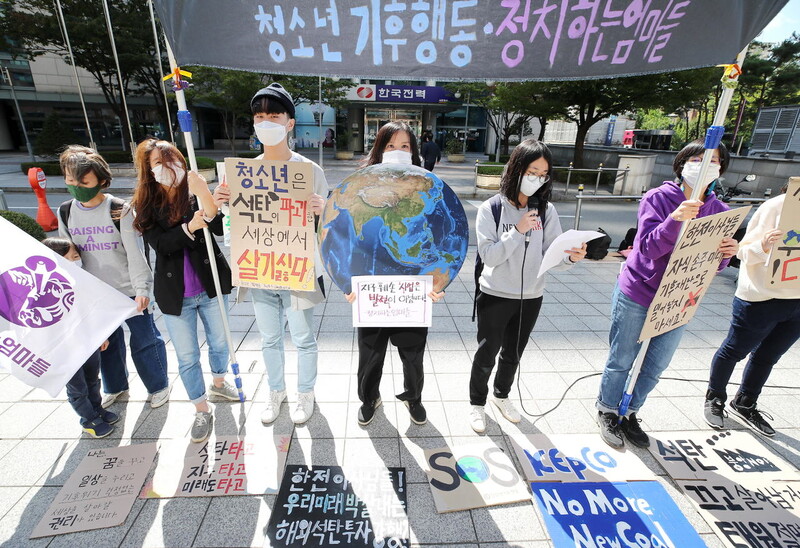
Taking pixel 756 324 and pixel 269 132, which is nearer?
pixel 269 132

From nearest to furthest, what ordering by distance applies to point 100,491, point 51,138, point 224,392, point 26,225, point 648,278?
point 100,491
point 648,278
point 224,392
point 26,225
point 51,138

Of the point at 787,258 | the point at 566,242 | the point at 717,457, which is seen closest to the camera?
the point at 566,242

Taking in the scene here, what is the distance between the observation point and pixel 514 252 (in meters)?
2.55

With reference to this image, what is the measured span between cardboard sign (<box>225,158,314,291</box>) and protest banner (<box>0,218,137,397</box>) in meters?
0.93

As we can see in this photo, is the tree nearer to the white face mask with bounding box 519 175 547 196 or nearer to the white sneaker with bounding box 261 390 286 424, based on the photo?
the white sneaker with bounding box 261 390 286 424

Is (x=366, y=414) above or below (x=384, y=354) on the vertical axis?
below

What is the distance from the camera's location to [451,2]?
169 centimetres

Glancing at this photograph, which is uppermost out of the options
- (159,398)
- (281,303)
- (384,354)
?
(281,303)

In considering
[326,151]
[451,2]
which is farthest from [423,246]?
[326,151]

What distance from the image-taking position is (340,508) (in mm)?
2342

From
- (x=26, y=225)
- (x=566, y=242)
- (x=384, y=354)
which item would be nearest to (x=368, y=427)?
(x=384, y=354)

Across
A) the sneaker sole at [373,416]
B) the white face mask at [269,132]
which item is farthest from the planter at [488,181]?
the white face mask at [269,132]

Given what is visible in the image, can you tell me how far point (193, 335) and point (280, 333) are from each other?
1.95 feet

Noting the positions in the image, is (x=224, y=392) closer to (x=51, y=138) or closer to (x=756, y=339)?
(x=756, y=339)
